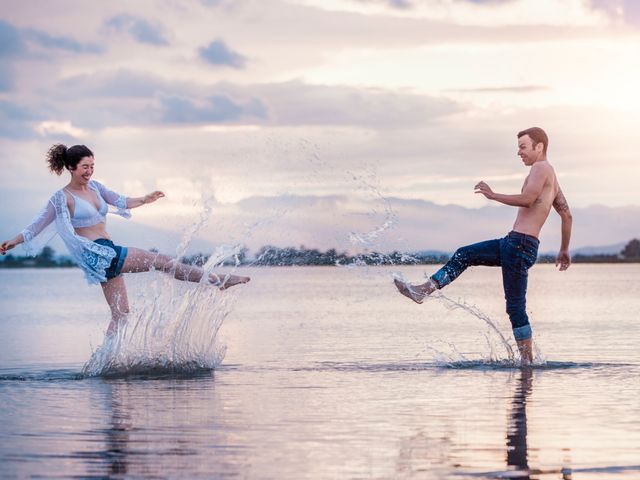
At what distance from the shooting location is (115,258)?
13.3 m

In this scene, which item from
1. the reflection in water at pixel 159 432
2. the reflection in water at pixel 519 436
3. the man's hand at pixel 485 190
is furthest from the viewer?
the man's hand at pixel 485 190

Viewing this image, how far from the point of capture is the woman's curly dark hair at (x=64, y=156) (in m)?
13.2

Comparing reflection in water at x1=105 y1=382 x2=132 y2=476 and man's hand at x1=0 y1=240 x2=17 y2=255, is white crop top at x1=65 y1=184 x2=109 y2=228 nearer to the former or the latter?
man's hand at x1=0 y1=240 x2=17 y2=255

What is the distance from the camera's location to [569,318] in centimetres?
2586

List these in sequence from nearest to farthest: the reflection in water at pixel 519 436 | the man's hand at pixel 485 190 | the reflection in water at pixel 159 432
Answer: the reflection in water at pixel 519 436, the reflection in water at pixel 159 432, the man's hand at pixel 485 190

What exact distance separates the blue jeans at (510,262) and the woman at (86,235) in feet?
7.70

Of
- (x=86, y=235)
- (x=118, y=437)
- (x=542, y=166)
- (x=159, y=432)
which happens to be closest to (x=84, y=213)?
(x=86, y=235)

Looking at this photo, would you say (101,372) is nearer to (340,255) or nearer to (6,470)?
(340,255)

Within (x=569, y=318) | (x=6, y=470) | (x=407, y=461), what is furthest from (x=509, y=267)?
(x=569, y=318)

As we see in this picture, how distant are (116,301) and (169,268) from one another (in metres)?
0.67

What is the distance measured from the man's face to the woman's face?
4651 mm

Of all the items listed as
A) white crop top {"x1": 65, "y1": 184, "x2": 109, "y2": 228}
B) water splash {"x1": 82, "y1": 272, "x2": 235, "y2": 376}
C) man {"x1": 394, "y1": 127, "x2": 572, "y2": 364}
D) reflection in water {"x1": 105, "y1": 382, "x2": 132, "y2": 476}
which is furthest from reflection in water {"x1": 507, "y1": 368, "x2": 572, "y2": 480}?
white crop top {"x1": 65, "y1": 184, "x2": 109, "y2": 228}

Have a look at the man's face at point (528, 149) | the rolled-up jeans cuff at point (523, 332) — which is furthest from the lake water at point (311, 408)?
the man's face at point (528, 149)

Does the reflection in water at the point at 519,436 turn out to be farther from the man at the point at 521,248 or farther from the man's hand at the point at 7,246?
the man's hand at the point at 7,246
